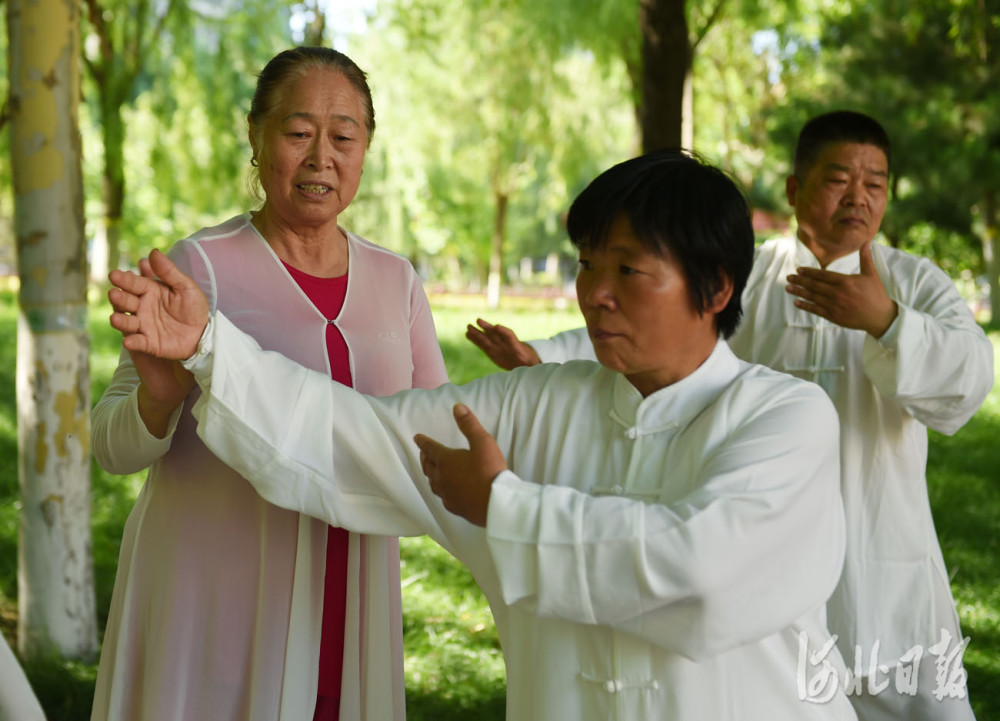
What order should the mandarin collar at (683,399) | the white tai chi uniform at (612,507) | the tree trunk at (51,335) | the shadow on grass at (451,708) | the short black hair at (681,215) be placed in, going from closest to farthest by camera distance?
the white tai chi uniform at (612,507) < the short black hair at (681,215) < the mandarin collar at (683,399) < the tree trunk at (51,335) < the shadow on grass at (451,708)

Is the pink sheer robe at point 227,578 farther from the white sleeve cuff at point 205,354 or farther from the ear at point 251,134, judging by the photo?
the white sleeve cuff at point 205,354

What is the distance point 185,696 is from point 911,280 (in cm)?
239

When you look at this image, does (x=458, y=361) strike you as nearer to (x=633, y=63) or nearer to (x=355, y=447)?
(x=633, y=63)

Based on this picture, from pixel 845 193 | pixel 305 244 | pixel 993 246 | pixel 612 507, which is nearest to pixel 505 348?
pixel 305 244

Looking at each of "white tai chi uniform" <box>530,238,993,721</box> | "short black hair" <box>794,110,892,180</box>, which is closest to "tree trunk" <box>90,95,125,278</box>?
"short black hair" <box>794,110,892,180</box>

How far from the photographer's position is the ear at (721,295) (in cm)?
185

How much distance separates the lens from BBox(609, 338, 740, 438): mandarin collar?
190cm

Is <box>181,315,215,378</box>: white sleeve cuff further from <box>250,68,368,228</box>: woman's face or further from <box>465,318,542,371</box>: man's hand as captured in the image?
<box>465,318,542,371</box>: man's hand

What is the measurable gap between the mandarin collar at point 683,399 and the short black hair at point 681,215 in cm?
13

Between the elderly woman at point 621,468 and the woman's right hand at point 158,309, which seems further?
the woman's right hand at point 158,309

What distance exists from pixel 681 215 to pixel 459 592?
419 centimetres

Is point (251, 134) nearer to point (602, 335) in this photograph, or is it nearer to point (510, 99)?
point (602, 335)

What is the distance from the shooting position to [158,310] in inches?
73.6

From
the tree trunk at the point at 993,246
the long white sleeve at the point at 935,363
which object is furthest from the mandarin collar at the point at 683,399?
the tree trunk at the point at 993,246
